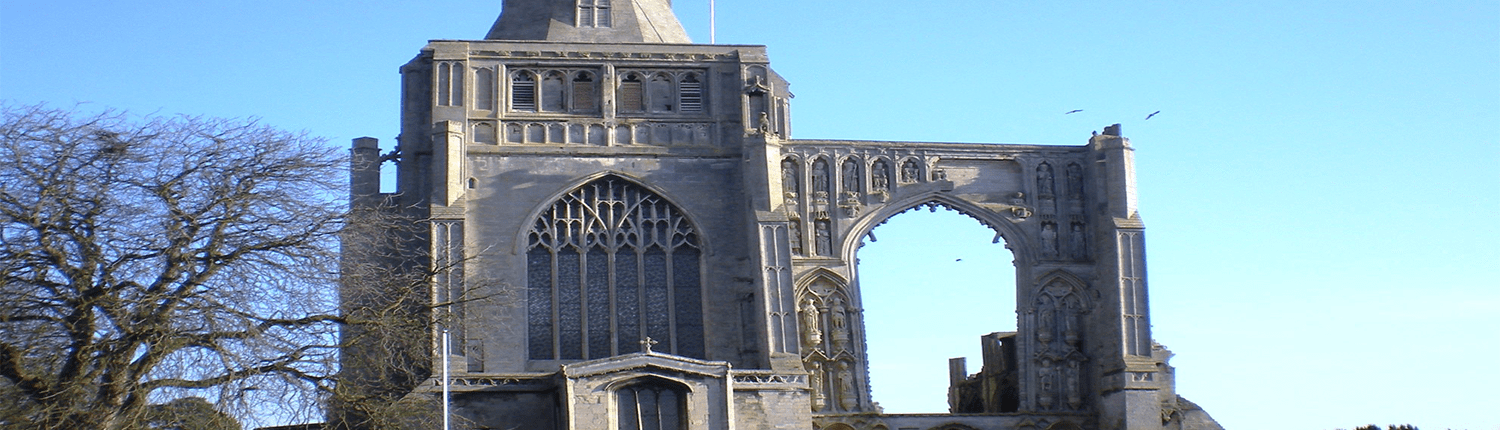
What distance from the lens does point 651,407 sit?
39156 mm

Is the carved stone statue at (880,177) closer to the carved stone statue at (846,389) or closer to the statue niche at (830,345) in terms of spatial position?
the statue niche at (830,345)

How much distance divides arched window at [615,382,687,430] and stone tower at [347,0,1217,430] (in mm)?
3412

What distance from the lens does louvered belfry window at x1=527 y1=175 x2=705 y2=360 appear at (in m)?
43.9

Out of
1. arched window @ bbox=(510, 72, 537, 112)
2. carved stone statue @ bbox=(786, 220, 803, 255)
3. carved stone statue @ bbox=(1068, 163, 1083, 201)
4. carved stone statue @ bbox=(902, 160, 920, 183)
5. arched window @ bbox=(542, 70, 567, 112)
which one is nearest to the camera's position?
carved stone statue @ bbox=(786, 220, 803, 255)

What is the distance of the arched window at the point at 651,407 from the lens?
3903cm

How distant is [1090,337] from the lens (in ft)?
147

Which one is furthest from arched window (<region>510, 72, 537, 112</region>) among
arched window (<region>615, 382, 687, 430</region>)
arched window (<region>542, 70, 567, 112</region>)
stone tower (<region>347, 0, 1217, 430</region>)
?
arched window (<region>615, 382, 687, 430</region>)

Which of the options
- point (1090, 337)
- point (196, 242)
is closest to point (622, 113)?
point (1090, 337)

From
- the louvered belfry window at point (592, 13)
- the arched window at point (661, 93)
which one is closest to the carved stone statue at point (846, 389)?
the arched window at point (661, 93)

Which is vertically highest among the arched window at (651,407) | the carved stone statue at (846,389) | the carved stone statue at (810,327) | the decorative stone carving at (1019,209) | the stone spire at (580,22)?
the stone spire at (580,22)

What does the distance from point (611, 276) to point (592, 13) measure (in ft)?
23.4

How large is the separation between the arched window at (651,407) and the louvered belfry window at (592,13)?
11710mm

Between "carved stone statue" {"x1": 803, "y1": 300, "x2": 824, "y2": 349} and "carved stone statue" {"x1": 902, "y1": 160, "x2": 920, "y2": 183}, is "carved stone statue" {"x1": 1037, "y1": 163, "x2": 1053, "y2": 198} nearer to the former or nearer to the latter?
"carved stone statue" {"x1": 902, "y1": 160, "x2": 920, "y2": 183}

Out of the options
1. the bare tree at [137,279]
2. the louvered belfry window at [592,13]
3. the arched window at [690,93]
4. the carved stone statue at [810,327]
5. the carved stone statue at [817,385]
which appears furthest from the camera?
the louvered belfry window at [592,13]
